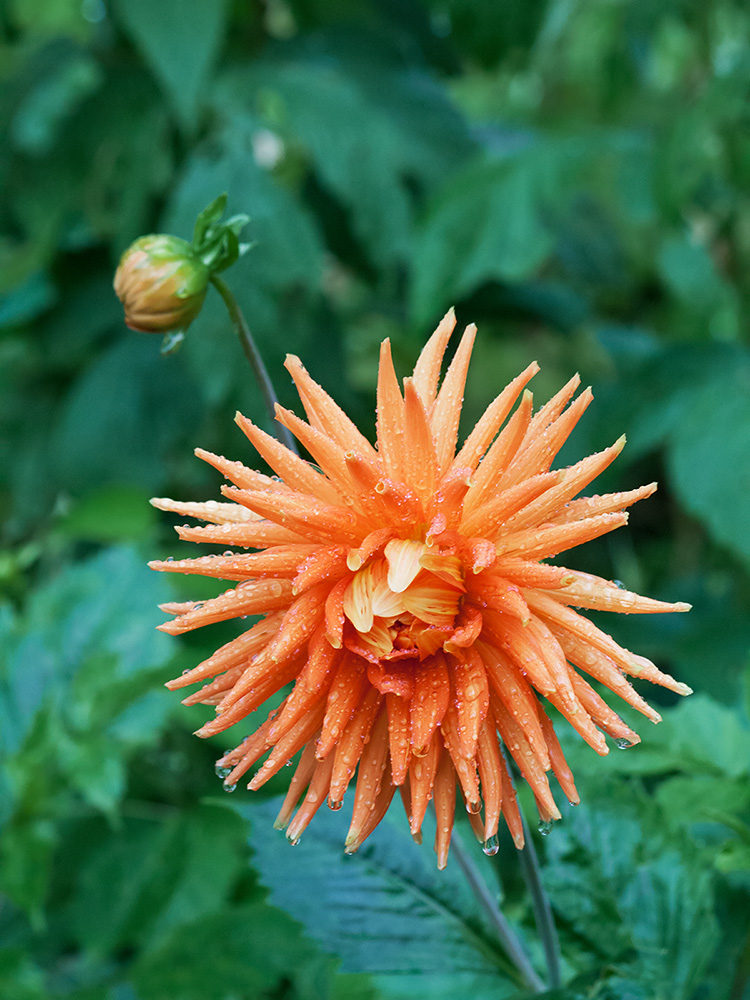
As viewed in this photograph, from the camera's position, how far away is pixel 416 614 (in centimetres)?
74

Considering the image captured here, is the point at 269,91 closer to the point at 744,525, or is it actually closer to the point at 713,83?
the point at 713,83

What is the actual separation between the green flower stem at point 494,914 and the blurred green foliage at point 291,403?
48 millimetres

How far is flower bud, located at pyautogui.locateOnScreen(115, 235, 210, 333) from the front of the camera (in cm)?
97

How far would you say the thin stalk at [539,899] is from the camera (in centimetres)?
86

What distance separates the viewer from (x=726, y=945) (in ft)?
4.12

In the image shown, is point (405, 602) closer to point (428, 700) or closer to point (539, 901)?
point (428, 700)

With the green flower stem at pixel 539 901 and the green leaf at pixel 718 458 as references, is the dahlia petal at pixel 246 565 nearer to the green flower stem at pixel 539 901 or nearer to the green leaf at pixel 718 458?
the green flower stem at pixel 539 901

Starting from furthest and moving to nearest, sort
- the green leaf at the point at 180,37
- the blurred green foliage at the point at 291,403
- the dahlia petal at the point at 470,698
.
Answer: the green leaf at the point at 180,37 < the blurred green foliage at the point at 291,403 < the dahlia petal at the point at 470,698

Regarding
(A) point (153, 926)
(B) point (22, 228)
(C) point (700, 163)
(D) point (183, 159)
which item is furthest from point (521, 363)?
(A) point (153, 926)

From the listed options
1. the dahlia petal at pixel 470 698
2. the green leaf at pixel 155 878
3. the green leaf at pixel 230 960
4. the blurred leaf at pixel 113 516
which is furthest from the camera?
the blurred leaf at pixel 113 516

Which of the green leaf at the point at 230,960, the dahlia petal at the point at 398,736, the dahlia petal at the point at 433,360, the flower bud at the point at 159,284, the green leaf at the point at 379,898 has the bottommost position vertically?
the green leaf at the point at 230,960

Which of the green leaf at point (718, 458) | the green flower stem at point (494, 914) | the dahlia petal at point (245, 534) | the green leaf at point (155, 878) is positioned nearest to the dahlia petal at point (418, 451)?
the dahlia petal at point (245, 534)

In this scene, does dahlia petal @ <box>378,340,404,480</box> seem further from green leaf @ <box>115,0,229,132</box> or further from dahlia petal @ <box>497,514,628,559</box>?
green leaf @ <box>115,0,229,132</box>

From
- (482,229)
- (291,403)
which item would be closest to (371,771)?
(291,403)
